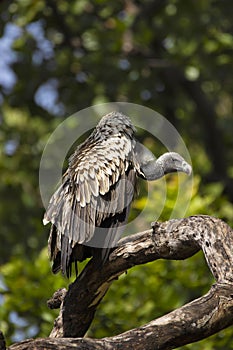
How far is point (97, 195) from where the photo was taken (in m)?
5.68

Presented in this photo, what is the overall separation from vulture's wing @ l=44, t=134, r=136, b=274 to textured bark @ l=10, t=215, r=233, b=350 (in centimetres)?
17

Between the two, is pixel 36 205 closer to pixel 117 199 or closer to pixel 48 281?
pixel 48 281

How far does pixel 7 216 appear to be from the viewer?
1223 cm

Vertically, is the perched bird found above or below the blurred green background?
below

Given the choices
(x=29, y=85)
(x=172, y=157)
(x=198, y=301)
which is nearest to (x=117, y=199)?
(x=172, y=157)

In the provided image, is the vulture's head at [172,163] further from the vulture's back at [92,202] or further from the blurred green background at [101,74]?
the blurred green background at [101,74]

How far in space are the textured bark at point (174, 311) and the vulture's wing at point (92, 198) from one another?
17 centimetres

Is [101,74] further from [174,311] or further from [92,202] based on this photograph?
[174,311]

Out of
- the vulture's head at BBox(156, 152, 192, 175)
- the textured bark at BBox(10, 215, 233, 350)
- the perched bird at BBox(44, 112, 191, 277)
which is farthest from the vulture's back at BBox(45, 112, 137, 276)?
the vulture's head at BBox(156, 152, 192, 175)

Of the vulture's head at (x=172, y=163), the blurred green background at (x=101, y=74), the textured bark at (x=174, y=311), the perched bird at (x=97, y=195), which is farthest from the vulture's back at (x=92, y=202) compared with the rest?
the blurred green background at (x=101, y=74)

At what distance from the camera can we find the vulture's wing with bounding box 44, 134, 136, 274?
5527mm

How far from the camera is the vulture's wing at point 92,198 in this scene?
18.1ft

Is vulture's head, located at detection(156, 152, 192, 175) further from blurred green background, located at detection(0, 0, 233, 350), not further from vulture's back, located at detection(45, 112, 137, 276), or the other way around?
blurred green background, located at detection(0, 0, 233, 350)

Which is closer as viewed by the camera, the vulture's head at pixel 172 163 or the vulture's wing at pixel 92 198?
the vulture's wing at pixel 92 198
